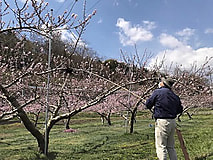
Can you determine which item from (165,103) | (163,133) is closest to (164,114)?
(165,103)

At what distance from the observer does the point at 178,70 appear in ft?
32.3

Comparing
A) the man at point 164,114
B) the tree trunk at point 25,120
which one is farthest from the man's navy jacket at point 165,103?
the tree trunk at point 25,120

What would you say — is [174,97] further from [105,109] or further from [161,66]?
[105,109]

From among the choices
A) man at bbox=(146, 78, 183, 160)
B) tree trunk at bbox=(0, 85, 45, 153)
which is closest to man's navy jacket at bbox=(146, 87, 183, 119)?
man at bbox=(146, 78, 183, 160)

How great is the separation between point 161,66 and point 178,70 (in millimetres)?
1099

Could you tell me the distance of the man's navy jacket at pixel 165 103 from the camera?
354 cm

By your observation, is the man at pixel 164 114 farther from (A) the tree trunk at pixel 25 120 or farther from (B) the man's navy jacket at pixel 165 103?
(A) the tree trunk at pixel 25 120

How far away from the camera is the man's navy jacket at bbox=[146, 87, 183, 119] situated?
3545 mm

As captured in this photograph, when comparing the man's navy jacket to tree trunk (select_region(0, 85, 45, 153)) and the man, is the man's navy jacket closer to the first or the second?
the man

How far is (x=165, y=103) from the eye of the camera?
356 cm

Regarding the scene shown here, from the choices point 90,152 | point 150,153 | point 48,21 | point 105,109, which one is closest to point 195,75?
point 150,153

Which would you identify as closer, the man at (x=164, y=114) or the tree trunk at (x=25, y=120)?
the man at (x=164, y=114)

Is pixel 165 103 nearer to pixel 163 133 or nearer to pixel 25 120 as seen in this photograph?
pixel 163 133

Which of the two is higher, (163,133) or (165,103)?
(165,103)
